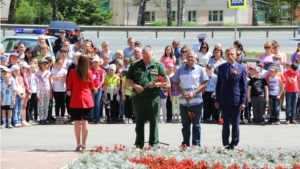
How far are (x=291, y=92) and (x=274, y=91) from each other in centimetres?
58

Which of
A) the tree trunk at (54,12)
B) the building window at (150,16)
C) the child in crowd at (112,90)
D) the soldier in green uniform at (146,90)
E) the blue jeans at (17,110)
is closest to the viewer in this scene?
the soldier in green uniform at (146,90)

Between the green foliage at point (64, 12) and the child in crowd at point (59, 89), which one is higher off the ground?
the green foliage at point (64, 12)

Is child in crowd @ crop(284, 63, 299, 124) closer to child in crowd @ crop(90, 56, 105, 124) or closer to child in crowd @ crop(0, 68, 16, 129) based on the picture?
child in crowd @ crop(90, 56, 105, 124)

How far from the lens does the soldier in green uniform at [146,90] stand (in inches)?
451

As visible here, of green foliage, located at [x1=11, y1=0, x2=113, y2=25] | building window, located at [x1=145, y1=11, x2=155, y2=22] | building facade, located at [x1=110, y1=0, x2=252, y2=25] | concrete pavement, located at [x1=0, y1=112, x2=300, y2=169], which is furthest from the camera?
building window, located at [x1=145, y1=11, x2=155, y2=22]

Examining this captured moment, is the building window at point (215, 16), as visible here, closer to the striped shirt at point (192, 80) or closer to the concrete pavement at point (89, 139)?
the concrete pavement at point (89, 139)

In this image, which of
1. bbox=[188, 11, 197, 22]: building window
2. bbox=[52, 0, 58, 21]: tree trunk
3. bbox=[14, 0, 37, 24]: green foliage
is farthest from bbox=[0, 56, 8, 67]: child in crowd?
bbox=[188, 11, 197, 22]: building window

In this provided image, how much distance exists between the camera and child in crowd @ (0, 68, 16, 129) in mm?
14578

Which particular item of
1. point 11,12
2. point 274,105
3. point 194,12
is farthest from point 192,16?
point 274,105

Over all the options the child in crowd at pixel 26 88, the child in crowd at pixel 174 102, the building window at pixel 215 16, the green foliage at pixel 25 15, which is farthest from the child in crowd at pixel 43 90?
the building window at pixel 215 16

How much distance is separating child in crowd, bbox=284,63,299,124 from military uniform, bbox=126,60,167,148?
5691 millimetres

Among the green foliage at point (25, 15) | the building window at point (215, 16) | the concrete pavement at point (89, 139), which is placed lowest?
the concrete pavement at point (89, 139)

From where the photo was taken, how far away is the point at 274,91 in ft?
52.1

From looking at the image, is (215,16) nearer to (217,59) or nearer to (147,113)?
(217,59)
